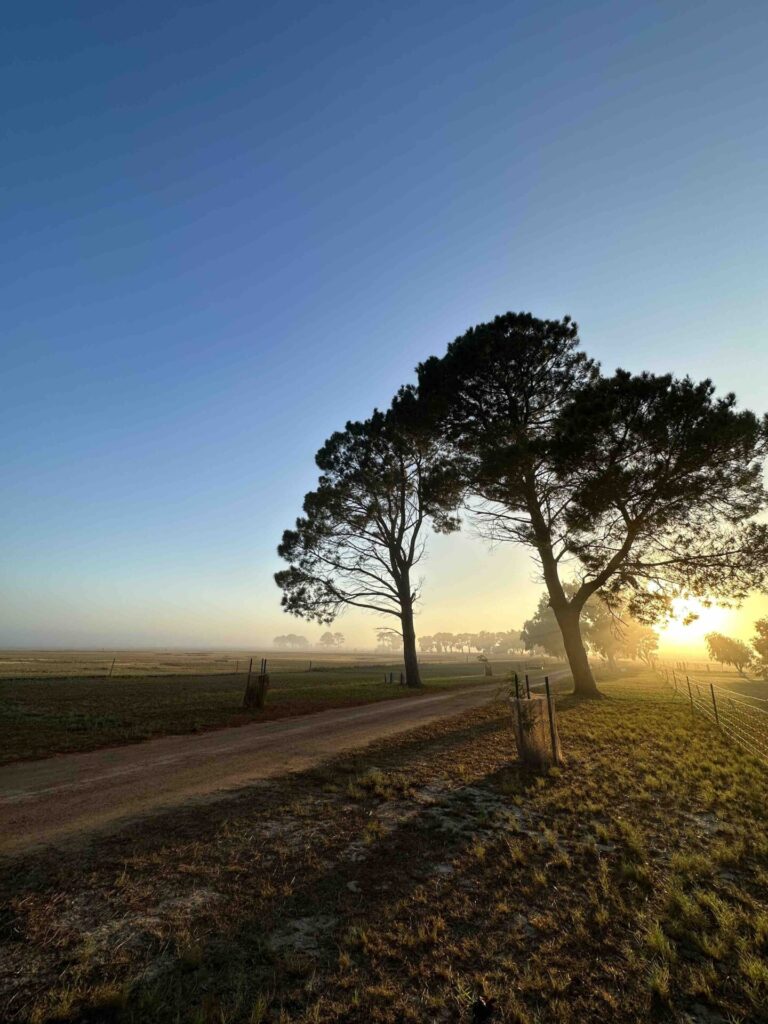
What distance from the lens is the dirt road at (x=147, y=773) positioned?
5.50 meters

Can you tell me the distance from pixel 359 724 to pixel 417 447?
18.3m

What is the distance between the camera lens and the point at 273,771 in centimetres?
795

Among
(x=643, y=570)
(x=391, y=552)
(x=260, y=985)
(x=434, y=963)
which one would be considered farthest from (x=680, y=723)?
(x=391, y=552)

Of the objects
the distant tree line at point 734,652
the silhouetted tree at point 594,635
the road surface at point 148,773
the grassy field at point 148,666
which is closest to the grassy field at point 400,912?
the road surface at point 148,773

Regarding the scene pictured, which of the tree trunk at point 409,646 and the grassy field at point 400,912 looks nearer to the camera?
the grassy field at point 400,912

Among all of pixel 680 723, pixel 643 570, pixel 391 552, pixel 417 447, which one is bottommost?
pixel 680 723

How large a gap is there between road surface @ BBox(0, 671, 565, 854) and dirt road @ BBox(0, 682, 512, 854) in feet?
0.04

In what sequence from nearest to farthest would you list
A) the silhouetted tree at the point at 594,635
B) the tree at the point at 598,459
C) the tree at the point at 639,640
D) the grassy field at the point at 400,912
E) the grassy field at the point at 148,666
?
the grassy field at the point at 400,912 → the tree at the point at 598,459 → the grassy field at the point at 148,666 → the silhouetted tree at the point at 594,635 → the tree at the point at 639,640

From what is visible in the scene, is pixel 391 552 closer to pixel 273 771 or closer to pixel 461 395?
pixel 461 395

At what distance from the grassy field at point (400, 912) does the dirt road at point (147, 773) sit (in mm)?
706

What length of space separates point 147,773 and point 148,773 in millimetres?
16

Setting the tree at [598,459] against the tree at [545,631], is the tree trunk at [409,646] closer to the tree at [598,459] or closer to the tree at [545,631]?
the tree at [598,459]

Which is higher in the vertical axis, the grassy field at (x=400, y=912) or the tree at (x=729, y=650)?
the grassy field at (x=400, y=912)

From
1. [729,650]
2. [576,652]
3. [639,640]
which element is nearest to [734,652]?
[729,650]
